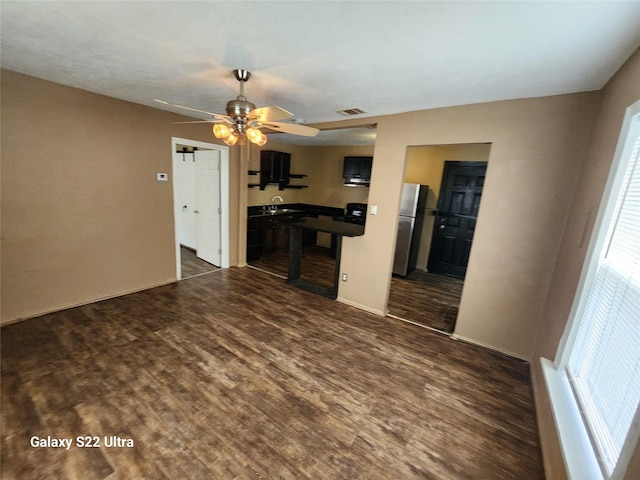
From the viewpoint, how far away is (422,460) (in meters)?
1.57

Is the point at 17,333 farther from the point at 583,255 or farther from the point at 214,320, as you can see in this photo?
the point at 583,255

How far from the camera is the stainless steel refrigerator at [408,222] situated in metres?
4.52

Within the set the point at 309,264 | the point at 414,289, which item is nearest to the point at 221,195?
the point at 309,264

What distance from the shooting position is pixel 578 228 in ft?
6.40

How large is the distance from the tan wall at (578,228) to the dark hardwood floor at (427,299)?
107cm

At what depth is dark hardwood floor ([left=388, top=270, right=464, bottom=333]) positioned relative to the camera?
3.31 meters

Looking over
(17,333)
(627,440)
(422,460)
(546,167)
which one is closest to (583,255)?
(546,167)

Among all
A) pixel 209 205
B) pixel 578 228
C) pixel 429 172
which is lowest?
pixel 209 205

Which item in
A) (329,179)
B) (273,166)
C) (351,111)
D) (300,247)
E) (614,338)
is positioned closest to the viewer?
(614,338)

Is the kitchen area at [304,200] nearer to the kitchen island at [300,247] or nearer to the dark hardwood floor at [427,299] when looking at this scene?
the kitchen island at [300,247]

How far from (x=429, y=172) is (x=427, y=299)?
8.29ft

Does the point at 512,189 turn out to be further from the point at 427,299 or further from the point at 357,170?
the point at 357,170

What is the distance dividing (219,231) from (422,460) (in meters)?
4.19

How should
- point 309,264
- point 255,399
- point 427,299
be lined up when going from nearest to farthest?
point 255,399, point 427,299, point 309,264
